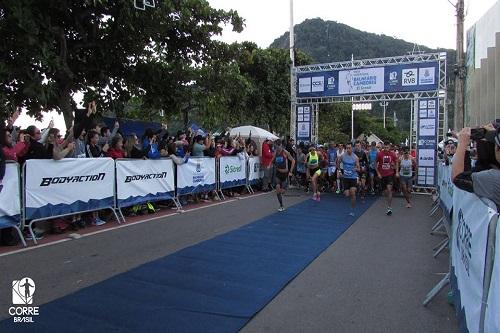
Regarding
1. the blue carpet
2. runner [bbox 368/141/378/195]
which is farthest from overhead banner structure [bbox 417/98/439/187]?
the blue carpet

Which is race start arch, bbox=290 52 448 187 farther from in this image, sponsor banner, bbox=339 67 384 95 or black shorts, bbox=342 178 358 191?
black shorts, bbox=342 178 358 191

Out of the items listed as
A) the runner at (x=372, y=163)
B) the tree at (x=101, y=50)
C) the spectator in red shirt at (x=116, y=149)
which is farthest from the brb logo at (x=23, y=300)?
the runner at (x=372, y=163)

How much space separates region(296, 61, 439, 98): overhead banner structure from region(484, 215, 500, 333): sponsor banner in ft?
51.2

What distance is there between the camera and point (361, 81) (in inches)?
709

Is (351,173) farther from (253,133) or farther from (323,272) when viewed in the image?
(253,133)

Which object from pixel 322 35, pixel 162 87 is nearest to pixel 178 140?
pixel 162 87

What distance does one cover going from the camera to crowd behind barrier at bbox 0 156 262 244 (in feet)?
23.8

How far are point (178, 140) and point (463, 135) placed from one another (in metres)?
9.98

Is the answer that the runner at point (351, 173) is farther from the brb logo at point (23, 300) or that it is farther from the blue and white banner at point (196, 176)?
the brb logo at point (23, 300)

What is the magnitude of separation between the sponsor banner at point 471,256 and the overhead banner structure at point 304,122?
15.3m

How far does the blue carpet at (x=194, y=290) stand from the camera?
4203 millimetres

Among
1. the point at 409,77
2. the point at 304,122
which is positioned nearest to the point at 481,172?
the point at 409,77

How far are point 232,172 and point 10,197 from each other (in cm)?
849

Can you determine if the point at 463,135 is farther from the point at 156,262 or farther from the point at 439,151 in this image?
the point at 439,151
